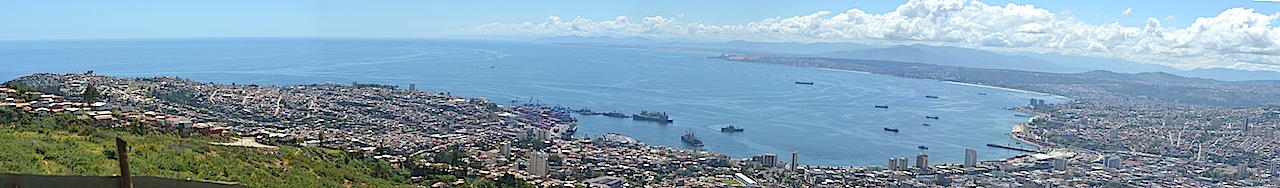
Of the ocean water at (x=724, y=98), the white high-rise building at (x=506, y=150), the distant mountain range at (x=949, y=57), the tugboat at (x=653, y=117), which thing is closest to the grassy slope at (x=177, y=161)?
the white high-rise building at (x=506, y=150)

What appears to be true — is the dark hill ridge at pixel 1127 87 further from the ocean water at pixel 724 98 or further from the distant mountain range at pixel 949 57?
the distant mountain range at pixel 949 57

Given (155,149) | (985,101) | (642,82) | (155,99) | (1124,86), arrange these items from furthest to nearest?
1. (1124,86)
2. (642,82)
3. (985,101)
4. (155,99)
5. (155,149)

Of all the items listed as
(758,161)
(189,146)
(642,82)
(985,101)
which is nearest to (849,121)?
(758,161)

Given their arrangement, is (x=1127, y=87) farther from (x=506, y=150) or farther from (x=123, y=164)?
(x=123, y=164)

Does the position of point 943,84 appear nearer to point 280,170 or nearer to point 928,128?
point 928,128

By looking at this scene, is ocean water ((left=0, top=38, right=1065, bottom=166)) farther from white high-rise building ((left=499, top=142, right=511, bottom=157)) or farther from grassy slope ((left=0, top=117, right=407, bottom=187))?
grassy slope ((left=0, top=117, right=407, bottom=187))

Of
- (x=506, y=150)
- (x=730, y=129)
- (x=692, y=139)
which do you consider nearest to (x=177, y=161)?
(x=506, y=150)
